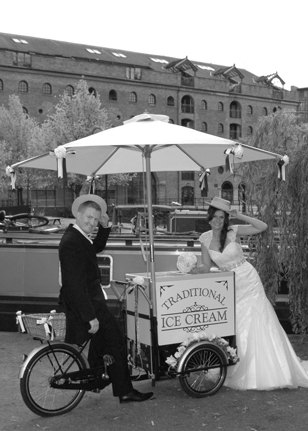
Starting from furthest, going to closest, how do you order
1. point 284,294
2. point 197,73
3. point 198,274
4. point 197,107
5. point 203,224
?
point 197,73, point 197,107, point 203,224, point 284,294, point 198,274

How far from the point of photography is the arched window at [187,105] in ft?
222

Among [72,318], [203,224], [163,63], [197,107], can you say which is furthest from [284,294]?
[163,63]

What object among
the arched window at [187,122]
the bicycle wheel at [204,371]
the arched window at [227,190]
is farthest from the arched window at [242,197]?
the arched window at [187,122]

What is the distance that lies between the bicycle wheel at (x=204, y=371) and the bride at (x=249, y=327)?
236 mm

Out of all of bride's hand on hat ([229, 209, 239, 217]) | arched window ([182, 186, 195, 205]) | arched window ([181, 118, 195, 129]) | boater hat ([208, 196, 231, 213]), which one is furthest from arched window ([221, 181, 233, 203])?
boater hat ([208, 196, 231, 213])

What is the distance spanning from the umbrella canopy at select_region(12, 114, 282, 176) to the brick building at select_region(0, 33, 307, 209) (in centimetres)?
4666

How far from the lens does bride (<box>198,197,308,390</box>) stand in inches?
223

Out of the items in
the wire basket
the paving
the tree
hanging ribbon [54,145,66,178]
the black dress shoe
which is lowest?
the paving

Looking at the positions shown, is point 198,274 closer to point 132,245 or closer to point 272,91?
point 132,245

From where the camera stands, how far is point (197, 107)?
222 feet

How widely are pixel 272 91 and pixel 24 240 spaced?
69017mm

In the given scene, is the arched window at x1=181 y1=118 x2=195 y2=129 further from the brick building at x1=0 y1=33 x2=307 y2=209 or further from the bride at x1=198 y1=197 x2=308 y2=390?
the bride at x1=198 y1=197 x2=308 y2=390

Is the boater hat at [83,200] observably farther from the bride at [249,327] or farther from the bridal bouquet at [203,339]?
the bridal bouquet at [203,339]

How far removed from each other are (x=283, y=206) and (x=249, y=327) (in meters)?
1.94
